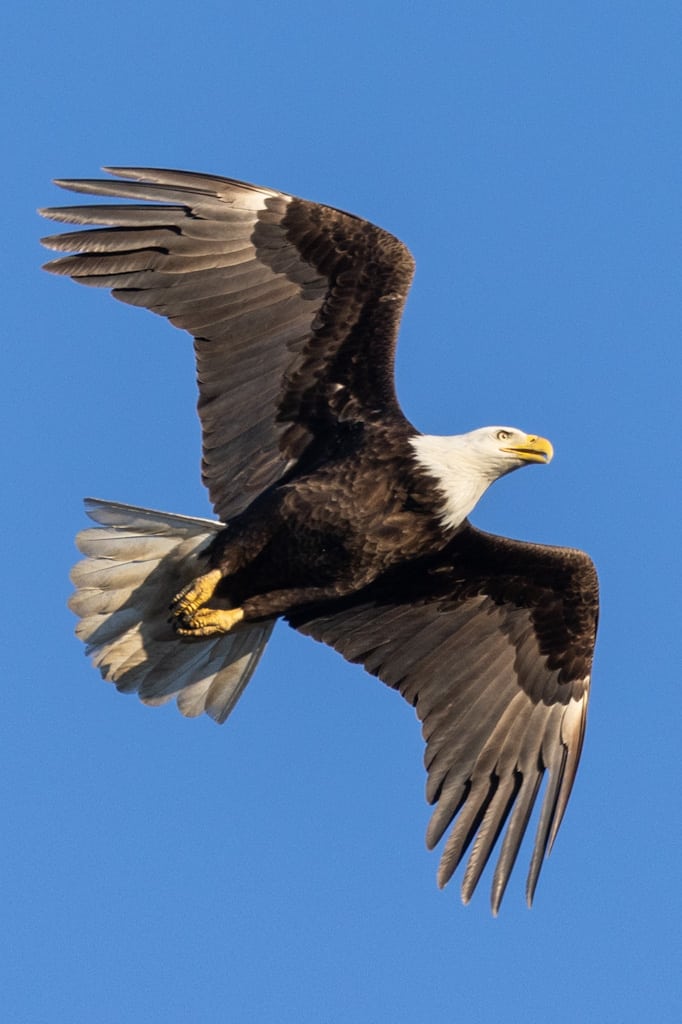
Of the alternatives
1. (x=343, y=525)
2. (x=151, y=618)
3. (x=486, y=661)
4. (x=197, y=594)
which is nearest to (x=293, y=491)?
(x=343, y=525)

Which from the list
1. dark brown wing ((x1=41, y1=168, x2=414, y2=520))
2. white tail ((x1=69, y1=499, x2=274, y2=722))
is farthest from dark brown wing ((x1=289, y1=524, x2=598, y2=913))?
dark brown wing ((x1=41, y1=168, x2=414, y2=520))

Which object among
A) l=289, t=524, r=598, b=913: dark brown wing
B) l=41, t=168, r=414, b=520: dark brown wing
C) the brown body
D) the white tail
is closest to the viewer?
the brown body

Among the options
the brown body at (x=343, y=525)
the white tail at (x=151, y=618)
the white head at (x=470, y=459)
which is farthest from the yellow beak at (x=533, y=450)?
the white tail at (x=151, y=618)

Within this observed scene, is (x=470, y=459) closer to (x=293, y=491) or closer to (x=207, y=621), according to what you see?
(x=293, y=491)

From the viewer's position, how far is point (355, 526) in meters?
8.98

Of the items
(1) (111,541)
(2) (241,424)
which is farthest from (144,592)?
(2) (241,424)

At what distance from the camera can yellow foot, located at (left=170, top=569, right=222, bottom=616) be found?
9.19 m

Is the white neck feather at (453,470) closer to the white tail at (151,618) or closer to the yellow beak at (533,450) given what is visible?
the yellow beak at (533,450)

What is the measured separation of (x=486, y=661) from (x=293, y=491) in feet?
5.56

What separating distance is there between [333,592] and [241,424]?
88cm

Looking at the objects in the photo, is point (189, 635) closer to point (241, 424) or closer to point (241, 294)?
point (241, 424)

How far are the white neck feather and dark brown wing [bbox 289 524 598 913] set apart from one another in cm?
57

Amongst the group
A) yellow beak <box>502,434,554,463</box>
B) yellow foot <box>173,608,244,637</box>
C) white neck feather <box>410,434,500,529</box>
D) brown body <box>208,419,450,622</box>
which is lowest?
yellow foot <box>173,608,244,637</box>

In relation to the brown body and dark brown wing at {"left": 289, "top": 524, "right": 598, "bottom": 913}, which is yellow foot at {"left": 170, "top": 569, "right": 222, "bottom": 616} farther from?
dark brown wing at {"left": 289, "top": 524, "right": 598, "bottom": 913}
